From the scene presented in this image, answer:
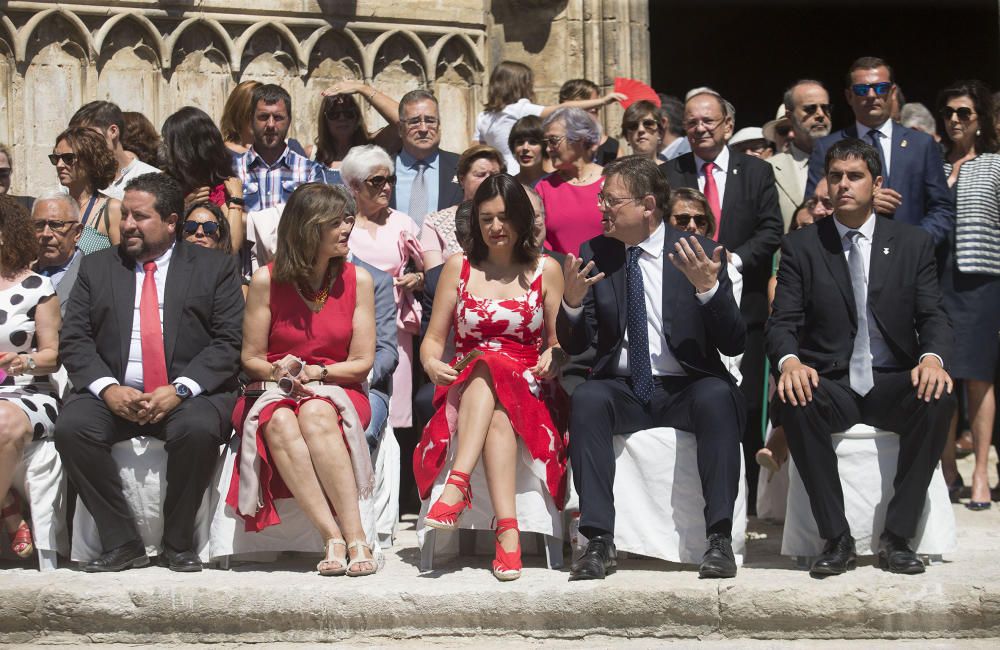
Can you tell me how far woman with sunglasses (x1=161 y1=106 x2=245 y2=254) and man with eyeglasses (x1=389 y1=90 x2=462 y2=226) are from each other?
0.94 metres

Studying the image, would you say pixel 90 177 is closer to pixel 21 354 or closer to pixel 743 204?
pixel 21 354

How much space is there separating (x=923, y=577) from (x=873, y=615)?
0.33 m

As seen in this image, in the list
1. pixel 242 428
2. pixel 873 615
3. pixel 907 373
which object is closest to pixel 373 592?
pixel 242 428

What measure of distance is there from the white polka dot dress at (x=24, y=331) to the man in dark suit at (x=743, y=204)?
10.4 ft

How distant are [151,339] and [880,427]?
3168mm

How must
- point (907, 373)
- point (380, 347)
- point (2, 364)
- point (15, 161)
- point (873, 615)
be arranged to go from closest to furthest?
1. point (873, 615)
2. point (907, 373)
3. point (2, 364)
4. point (380, 347)
5. point (15, 161)

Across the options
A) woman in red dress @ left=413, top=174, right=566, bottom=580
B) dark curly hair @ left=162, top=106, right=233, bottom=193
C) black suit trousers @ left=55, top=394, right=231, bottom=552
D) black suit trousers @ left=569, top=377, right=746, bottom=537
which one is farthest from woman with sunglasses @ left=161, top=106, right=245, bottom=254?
black suit trousers @ left=569, top=377, right=746, bottom=537

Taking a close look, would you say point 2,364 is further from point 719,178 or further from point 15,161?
point 719,178

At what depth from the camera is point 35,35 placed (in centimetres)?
891

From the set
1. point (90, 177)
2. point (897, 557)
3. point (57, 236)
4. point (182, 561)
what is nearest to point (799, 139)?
point (897, 557)

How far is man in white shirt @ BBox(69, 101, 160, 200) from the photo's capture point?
7391mm

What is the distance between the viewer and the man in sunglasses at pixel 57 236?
261 inches

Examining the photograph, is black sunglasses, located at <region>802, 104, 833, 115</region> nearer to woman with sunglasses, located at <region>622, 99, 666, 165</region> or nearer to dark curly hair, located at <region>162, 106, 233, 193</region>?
woman with sunglasses, located at <region>622, 99, 666, 165</region>

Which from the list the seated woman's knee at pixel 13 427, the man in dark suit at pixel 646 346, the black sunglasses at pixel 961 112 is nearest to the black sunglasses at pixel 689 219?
the man in dark suit at pixel 646 346
